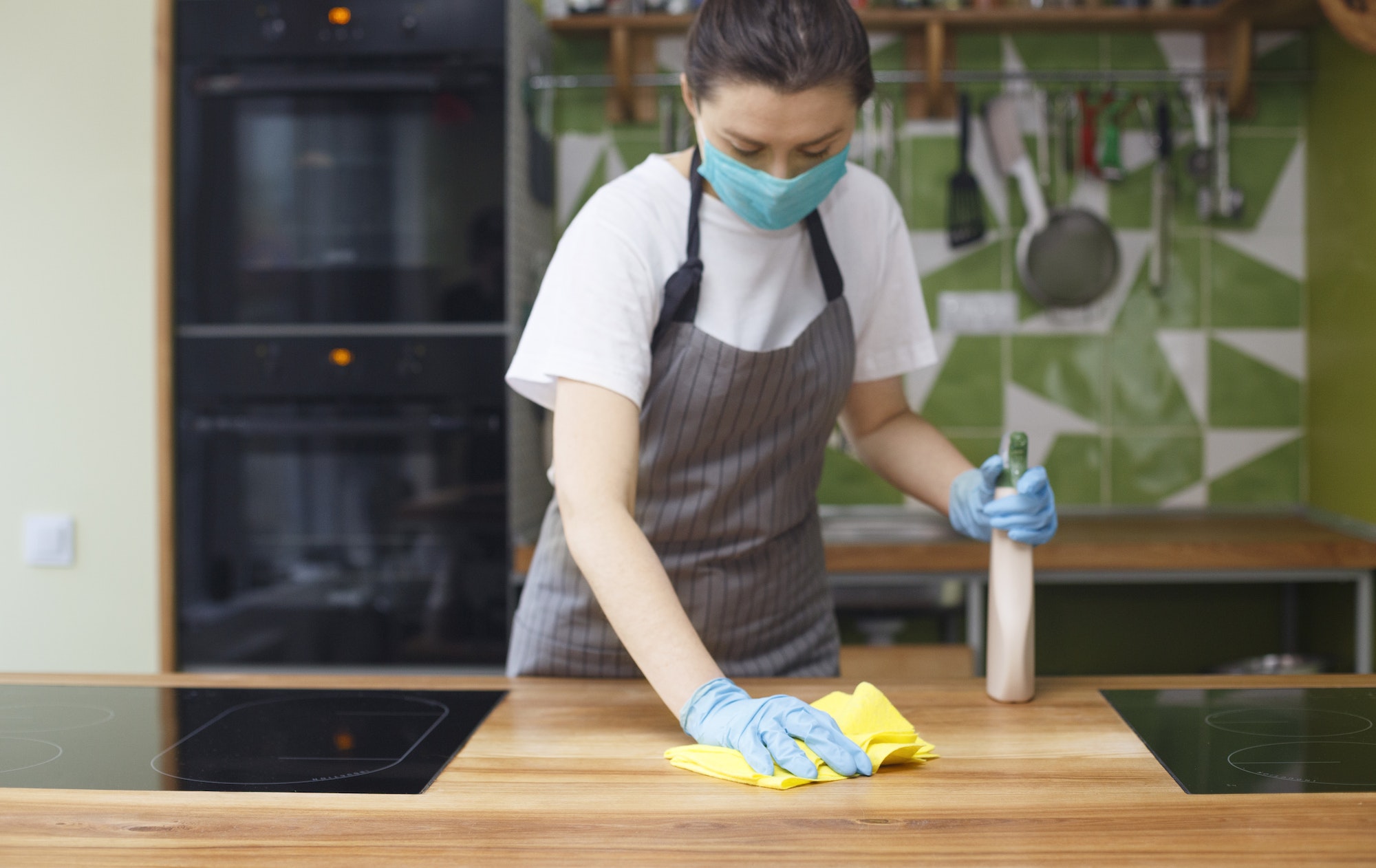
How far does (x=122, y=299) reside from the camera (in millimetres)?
2143

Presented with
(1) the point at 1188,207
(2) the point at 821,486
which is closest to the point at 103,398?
(2) the point at 821,486

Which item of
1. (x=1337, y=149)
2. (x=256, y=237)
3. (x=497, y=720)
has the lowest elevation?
(x=497, y=720)

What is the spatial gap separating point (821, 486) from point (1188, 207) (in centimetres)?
96

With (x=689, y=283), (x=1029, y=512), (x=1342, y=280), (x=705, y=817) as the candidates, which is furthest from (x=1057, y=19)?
(x=705, y=817)

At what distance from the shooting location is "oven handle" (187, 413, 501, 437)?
2123 millimetres

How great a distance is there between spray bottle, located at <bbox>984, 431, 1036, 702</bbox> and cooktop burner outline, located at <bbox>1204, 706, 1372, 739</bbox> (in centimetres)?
16

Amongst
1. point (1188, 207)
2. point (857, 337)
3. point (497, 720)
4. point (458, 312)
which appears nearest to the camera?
point (497, 720)

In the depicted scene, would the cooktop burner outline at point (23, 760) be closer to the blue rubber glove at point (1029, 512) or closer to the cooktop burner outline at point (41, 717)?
the cooktop burner outline at point (41, 717)

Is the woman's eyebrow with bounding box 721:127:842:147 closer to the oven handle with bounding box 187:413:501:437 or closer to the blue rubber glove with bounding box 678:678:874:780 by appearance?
the blue rubber glove with bounding box 678:678:874:780

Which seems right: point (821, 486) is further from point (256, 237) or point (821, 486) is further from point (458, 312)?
point (256, 237)

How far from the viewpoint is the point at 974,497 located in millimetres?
1137

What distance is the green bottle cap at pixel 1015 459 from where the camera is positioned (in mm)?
1057

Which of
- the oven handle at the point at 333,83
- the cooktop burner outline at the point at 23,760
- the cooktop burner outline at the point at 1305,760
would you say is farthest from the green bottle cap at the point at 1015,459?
the oven handle at the point at 333,83

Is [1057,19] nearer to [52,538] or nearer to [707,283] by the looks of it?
[707,283]
